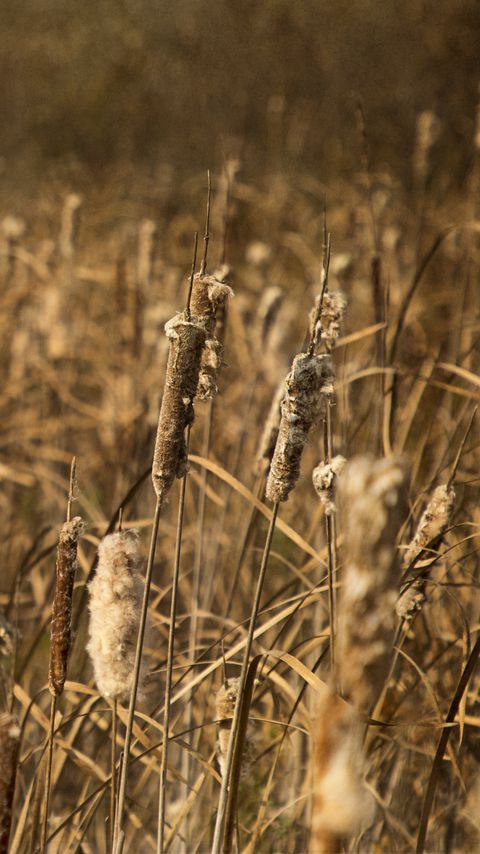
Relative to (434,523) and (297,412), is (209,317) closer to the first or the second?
(297,412)

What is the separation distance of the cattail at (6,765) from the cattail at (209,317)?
421mm

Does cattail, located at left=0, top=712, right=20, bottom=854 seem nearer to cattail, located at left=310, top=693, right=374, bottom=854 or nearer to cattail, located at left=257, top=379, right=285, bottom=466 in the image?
cattail, located at left=310, top=693, right=374, bottom=854

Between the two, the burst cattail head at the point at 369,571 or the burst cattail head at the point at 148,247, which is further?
the burst cattail head at the point at 148,247

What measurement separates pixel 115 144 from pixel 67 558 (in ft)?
31.6

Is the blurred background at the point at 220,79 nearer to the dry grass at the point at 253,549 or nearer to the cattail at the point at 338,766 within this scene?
the dry grass at the point at 253,549

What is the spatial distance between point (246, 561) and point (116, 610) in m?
1.13

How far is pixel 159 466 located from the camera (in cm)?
104

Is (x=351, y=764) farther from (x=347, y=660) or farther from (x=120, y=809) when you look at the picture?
(x=120, y=809)

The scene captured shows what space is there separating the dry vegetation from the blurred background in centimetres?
399

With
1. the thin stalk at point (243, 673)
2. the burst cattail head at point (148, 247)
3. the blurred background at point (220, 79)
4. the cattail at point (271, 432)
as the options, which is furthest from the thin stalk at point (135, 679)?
the blurred background at point (220, 79)

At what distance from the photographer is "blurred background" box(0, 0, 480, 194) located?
801 centimetres

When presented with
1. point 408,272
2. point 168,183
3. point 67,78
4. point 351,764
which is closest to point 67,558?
point 351,764

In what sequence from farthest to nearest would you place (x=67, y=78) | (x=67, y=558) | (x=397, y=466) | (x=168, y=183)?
1. (x=67, y=78)
2. (x=168, y=183)
3. (x=67, y=558)
4. (x=397, y=466)

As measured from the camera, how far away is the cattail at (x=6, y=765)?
0.95 meters
